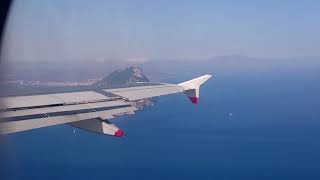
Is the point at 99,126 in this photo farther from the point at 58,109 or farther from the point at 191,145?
the point at 191,145

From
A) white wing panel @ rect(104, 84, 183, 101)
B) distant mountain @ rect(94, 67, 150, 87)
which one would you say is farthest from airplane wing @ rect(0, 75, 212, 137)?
distant mountain @ rect(94, 67, 150, 87)

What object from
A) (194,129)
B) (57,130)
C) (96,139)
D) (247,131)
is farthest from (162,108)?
(57,130)

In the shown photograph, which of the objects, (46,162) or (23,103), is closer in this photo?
(23,103)

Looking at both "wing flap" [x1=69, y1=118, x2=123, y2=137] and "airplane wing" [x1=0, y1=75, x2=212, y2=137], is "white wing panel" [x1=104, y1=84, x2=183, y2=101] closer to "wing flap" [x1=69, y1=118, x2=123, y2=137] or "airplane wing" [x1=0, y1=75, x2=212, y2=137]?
"airplane wing" [x1=0, y1=75, x2=212, y2=137]

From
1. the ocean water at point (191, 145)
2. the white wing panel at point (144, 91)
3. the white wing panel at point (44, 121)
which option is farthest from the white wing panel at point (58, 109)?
the ocean water at point (191, 145)

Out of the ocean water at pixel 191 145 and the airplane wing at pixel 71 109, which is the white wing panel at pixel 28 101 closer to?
the airplane wing at pixel 71 109

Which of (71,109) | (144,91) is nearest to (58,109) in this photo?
(71,109)

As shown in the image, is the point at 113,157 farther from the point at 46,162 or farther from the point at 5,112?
the point at 5,112
